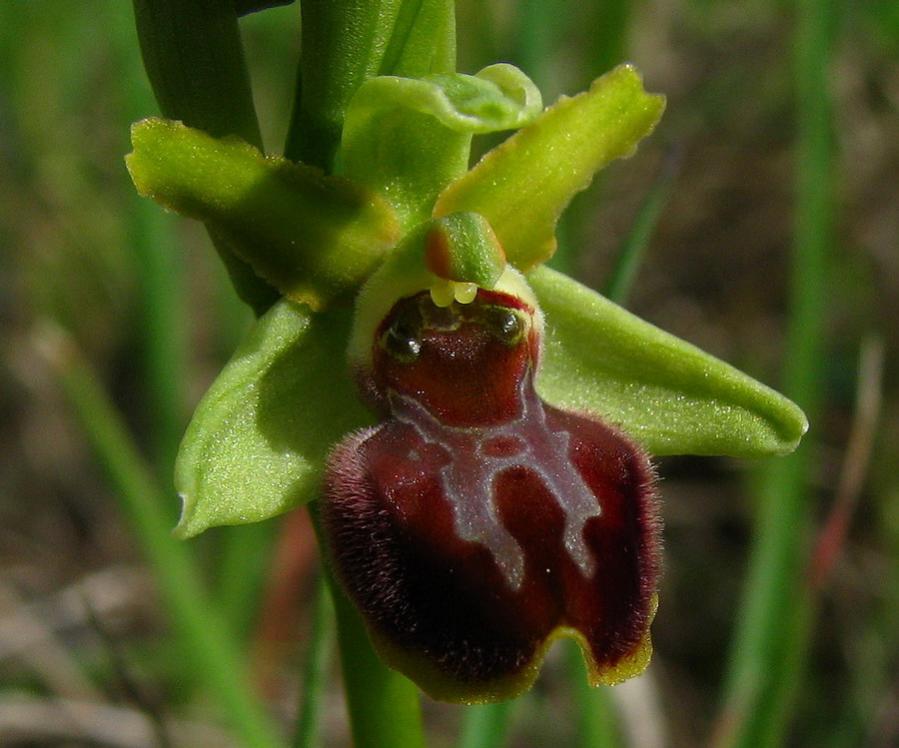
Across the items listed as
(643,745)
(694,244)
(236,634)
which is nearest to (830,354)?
(694,244)

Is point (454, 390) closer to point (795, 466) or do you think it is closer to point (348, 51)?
point (348, 51)

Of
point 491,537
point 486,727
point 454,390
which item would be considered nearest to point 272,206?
A: point 454,390

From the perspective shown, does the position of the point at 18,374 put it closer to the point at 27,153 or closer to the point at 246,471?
the point at 27,153

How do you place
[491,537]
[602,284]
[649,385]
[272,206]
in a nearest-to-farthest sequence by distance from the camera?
[491,537], [272,206], [649,385], [602,284]

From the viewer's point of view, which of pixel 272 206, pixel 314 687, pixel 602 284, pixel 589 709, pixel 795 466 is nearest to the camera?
pixel 272 206

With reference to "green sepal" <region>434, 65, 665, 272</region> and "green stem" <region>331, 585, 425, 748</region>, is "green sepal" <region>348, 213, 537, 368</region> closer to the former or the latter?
"green sepal" <region>434, 65, 665, 272</region>

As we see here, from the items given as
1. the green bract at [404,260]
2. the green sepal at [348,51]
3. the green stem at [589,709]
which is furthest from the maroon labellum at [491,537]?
the green stem at [589,709]
